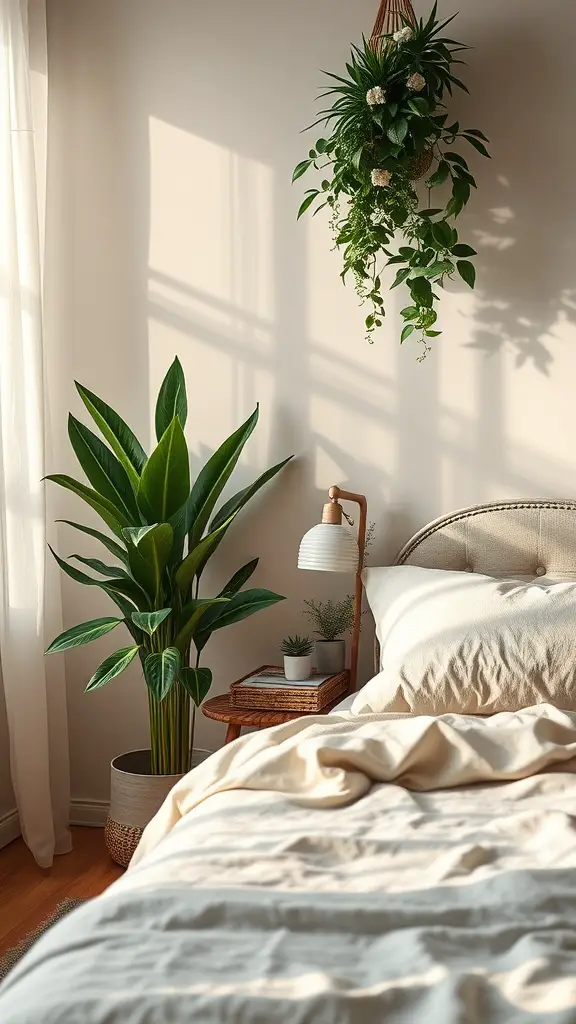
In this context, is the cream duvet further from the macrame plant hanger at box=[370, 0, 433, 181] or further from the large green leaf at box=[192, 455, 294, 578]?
the macrame plant hanger at box=[370, 0, 433, 181]

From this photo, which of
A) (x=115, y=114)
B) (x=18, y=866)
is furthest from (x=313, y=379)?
(x=18, y=866)

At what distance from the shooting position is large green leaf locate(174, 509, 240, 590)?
275cm

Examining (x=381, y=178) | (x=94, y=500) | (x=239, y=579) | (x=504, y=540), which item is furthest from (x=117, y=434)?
(x=504, y=540)

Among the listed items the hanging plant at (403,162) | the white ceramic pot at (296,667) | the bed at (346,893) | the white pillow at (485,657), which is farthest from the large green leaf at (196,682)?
the hanging plant at (403,162)

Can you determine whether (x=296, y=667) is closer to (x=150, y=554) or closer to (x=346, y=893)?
(x=150, y=554)

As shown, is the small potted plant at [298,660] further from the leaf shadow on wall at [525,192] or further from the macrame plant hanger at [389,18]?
the macrame plant hanger at [389,18]

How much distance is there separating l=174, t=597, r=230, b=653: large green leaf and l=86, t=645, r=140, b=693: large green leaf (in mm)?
156

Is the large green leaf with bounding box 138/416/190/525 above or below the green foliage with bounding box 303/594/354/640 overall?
above

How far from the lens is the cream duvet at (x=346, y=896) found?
0.96m

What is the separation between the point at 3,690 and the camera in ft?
10.0

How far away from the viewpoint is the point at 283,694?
8.79 feet

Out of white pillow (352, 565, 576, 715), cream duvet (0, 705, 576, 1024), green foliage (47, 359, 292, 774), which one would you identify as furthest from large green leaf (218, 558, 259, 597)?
cream duvet (0, 705, 576, 1024)

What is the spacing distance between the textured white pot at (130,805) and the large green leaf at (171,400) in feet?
3.29

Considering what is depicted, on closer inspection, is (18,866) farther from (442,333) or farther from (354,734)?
(442,333)
